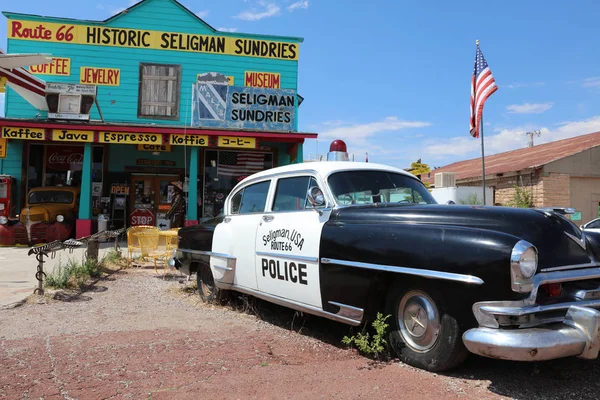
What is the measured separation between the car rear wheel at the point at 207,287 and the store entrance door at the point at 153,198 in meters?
8.97

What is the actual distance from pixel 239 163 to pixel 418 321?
41.1ft

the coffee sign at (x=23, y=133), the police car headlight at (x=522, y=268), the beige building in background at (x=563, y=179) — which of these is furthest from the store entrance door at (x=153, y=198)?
the police car headlight at (x=522, y=268)

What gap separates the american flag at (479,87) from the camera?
37.9 ft

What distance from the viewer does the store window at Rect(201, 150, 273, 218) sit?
15141 millimetres

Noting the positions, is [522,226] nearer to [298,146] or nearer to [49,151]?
[298,146]

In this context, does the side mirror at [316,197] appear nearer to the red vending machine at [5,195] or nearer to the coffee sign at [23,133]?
the coffee sign at [23,133]

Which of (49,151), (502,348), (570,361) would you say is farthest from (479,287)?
(49,151)

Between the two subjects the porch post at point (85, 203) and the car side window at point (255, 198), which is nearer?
the car side window at point (255, 198)

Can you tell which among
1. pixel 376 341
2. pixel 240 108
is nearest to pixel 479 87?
pixel 240 108

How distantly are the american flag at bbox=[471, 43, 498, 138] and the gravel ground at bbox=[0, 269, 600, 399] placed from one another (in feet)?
28.5

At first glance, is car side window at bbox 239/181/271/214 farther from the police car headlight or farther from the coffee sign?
the coffee sign

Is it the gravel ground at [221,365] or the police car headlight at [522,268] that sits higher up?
the police car headlight at [522,268]

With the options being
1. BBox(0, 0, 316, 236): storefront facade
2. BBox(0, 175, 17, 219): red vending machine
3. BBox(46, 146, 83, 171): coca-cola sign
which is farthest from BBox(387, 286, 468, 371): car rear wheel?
BBox(46, 146, 83, 171): coca-cola sign

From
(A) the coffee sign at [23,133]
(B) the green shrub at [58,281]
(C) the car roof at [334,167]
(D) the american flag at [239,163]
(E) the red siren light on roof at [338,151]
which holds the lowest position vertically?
(B) the green shrub at [58,281]
